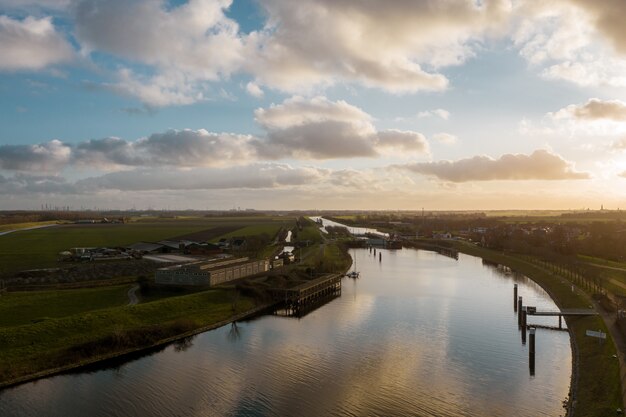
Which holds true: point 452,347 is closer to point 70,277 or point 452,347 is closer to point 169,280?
point 169,280

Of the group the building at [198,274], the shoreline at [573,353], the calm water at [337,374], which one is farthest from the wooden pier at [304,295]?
the shoreline at [573,353]

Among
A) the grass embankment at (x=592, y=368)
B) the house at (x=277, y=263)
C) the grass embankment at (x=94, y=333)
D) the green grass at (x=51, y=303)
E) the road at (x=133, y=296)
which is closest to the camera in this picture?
the grass embankment at (x=592, y=368)

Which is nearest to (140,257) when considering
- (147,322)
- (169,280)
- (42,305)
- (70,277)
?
(70,277)

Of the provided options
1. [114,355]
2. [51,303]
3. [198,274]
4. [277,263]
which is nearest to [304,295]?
[198,274]

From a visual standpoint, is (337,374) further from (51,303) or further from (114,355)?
(51,303)

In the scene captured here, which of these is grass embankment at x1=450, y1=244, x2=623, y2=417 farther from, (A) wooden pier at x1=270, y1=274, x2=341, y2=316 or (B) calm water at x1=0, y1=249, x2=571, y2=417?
(A) wooden pier at x1=270, y1=274, x2=341, y2=316

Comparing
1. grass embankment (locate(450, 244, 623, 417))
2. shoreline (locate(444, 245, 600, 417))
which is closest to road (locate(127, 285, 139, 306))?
shoreline (locate(444, 245, 600, 417))

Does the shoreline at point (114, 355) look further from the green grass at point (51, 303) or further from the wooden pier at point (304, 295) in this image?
the green grass at point (51, 303)
